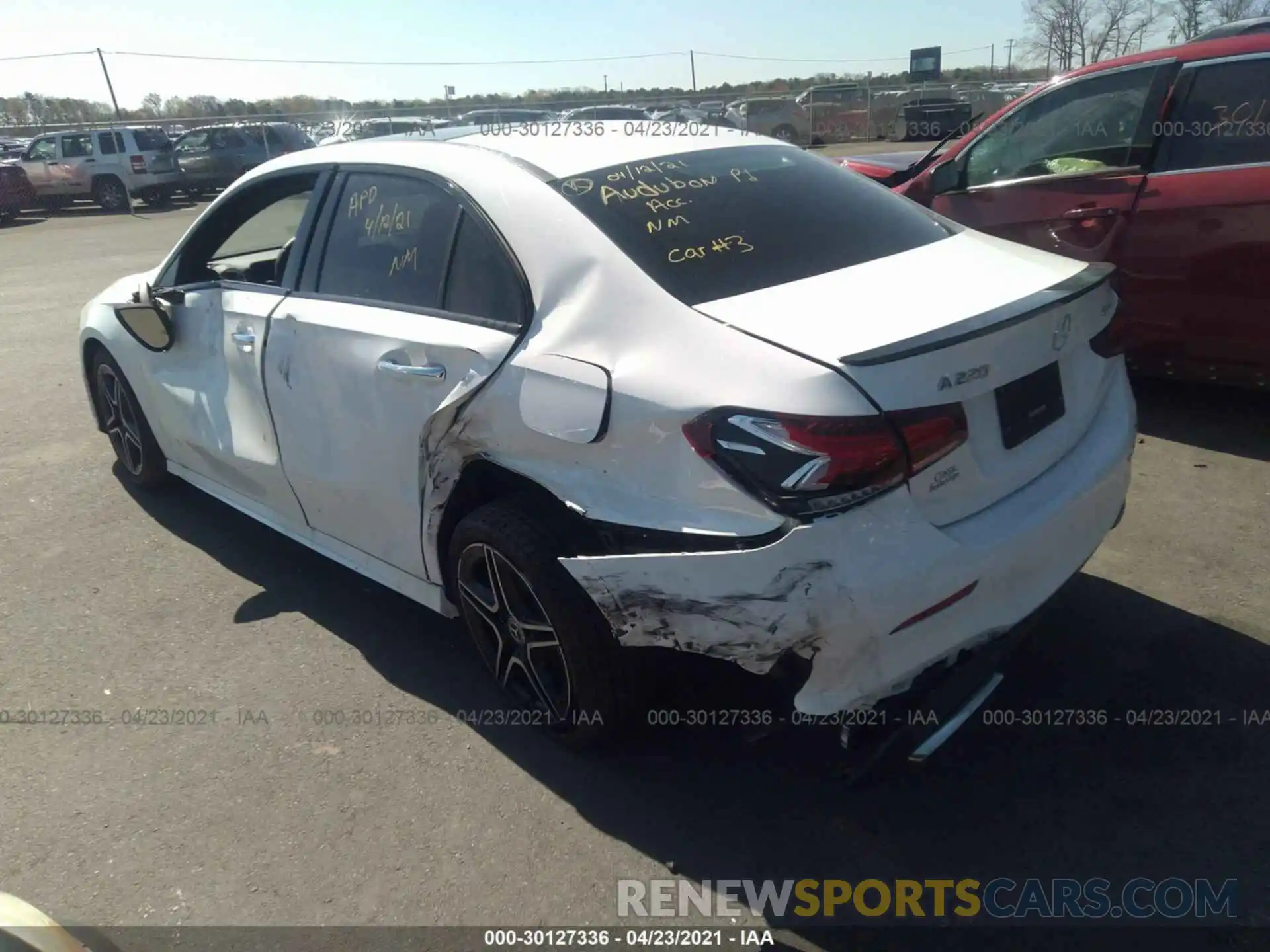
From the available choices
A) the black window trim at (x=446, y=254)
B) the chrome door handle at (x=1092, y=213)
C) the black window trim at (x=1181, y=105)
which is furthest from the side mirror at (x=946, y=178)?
the black window trim at (x=446, y=254)

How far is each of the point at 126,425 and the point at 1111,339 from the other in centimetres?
447

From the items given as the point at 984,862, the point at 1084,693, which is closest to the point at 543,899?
the point at 984,862

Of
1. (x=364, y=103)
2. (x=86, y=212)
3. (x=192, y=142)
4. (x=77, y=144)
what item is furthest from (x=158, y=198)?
(x=364, y=103)

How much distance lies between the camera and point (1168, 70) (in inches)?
184

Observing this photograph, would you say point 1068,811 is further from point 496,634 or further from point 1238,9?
point 1238,9

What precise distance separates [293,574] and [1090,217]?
4139 millimetres

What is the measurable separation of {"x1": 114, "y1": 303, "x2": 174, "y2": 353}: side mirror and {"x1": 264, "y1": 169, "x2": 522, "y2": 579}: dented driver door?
36.6 inches

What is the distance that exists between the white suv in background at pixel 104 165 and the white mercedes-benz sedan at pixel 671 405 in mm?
21015

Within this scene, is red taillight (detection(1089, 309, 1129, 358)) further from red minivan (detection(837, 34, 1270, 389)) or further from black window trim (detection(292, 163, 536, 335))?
red minivan (detection(837, 34, 1270, 389))

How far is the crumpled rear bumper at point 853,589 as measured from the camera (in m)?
2.11

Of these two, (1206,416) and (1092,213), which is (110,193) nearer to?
(1092,213)

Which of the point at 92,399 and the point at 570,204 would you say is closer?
the point at 570,204

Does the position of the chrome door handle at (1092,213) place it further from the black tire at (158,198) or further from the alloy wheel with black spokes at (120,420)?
the black tire at (158,198)

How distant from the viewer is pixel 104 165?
2153 cm
